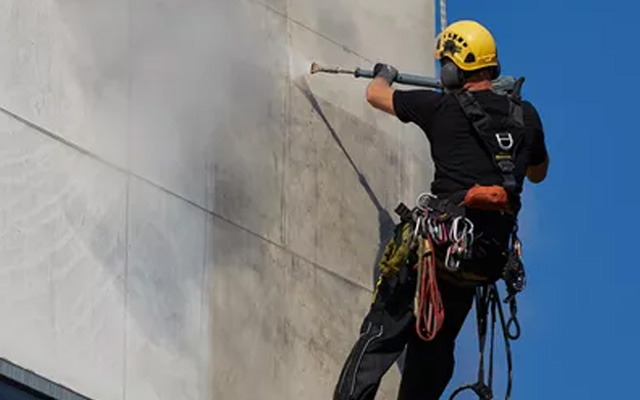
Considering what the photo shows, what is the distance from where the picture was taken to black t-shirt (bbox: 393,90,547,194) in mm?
9398

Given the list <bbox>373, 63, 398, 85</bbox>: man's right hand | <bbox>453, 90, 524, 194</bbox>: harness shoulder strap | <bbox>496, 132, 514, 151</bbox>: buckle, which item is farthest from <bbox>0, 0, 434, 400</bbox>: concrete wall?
<bbox>496, 132, 514, 151</bbox>: buckle

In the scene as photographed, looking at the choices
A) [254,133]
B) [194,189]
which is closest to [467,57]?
[254,133]

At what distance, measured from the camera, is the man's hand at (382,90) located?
31.5 feet

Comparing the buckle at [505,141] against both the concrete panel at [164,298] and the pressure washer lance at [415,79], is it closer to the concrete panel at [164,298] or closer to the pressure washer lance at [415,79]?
the pressure washer lance at [415,79]

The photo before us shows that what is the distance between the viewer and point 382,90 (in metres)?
9.67

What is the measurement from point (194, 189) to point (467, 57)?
142 cm

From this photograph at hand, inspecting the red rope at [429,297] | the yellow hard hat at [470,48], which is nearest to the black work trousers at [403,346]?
the red rope at [429,297]

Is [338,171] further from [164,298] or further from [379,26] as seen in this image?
[164,298]

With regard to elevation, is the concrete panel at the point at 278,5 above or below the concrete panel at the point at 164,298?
above

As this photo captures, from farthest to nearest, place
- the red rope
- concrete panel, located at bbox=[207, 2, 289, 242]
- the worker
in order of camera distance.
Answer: concrete panel, located at bbox=[207, 2, 289, 242] → the worker → the red rope

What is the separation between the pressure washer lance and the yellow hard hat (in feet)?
0.57

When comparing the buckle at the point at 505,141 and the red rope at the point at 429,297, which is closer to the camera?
the red rope at the point at 429,297

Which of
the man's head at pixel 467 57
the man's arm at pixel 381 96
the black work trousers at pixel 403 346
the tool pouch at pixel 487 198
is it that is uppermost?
the man's head at pixel 467 57

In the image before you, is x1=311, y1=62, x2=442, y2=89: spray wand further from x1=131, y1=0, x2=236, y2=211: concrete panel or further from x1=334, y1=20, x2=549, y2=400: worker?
x1=131, y1=0, x2=236, y2=211: concrete panel
